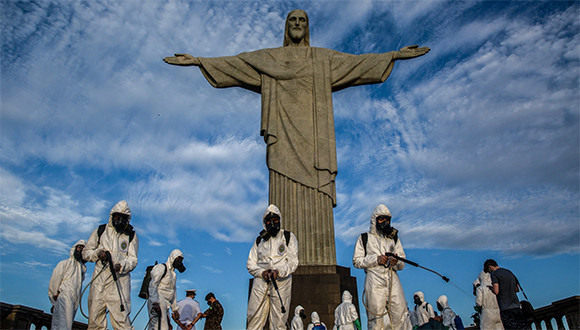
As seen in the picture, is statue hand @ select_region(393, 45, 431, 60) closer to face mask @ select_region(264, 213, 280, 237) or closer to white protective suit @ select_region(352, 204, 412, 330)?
white protective suit @ select_region(352, 204, 412, 330)

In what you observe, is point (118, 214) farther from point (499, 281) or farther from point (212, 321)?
point (499, 281)

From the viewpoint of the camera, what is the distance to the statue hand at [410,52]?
46.8 ft

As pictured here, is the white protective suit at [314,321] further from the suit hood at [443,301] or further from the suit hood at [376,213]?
the suit hood at [443,301]

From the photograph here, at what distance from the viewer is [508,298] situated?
873 cm

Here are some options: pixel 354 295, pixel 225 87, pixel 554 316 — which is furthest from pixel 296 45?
pixel 554 316

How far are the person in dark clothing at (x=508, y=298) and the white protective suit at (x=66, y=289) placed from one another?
8130mm

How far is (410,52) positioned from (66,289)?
38.1 ft

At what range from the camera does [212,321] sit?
11375 millimetres

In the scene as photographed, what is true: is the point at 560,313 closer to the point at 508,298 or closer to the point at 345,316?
the point at 508,298

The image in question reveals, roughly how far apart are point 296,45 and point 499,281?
32.1ft

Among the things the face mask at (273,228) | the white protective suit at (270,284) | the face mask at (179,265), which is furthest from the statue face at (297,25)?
the white protective suit at (270,284)

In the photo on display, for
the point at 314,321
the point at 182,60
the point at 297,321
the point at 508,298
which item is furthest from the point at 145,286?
the point at 508,298

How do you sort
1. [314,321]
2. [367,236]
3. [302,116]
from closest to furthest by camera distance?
[367,236] → [314,321] → [302,116]

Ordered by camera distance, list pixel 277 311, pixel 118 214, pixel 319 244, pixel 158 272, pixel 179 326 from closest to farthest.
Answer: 1. pixel 277 311
2. pixel 118 214
3. pixel 158 272
4. pixel 179 326
5. pixel 319 244
